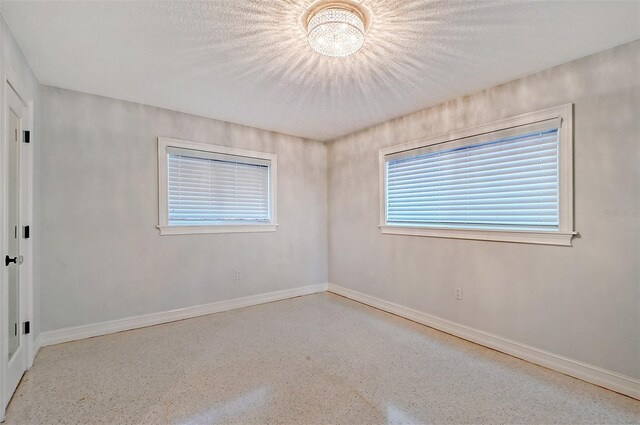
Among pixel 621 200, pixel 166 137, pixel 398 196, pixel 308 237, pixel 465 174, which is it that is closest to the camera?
pixel 621 200

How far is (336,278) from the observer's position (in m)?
4.56

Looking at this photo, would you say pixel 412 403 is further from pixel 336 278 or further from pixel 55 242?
pixel 55 242

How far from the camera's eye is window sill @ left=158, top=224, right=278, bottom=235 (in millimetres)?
3348

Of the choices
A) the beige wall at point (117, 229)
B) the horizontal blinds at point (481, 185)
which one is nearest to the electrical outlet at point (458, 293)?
the horizontal blinds at point (481, 185)

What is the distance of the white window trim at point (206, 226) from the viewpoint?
3293mm

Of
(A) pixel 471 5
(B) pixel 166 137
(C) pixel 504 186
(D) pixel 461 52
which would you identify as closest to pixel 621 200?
(C) pixel 504 186

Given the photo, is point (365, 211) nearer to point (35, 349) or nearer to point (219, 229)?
point (219, 229)

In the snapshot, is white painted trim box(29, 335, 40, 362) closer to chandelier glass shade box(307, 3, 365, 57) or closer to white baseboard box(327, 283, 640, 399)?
chandelier glass shade box(307, 3, 365, 57)

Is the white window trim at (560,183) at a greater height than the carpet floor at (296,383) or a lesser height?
greater

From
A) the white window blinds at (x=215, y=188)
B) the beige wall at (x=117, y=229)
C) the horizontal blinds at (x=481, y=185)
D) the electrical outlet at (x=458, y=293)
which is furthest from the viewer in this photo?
the white window blinds at (x=215, y=188)

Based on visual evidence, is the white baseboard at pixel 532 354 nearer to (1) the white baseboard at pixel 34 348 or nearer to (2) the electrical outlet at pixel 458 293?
(2) the electrical outlet at pixel 458 293

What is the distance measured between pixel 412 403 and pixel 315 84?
2589mm

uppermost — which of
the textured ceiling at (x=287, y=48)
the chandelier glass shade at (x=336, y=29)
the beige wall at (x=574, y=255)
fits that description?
the textured ceiling at (x=287, y=48)

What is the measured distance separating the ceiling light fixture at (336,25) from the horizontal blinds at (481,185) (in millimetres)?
1696
